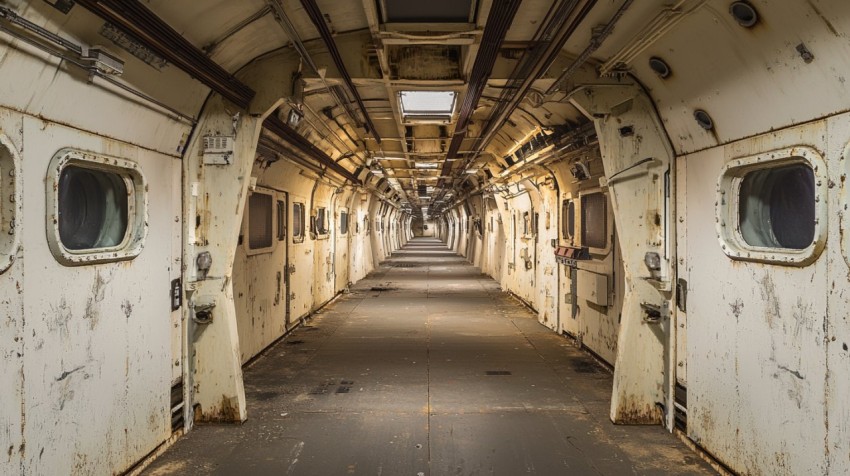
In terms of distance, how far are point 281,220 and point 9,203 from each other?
5.89 meters

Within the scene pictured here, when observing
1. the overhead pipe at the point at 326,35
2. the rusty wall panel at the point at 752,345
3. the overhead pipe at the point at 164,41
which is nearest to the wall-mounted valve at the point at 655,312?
the rusty wall panel at the point at 752,345

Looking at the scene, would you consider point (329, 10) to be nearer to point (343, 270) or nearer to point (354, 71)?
point (354, 71)

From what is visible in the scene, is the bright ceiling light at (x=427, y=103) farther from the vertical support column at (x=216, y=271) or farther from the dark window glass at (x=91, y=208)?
the dark window glass at (x=91, y=208)

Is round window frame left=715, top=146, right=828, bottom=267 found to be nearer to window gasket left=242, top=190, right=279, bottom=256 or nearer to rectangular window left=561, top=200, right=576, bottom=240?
rectangular window left=561, top=200, right=576, bottom=240

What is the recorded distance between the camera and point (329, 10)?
4.67m

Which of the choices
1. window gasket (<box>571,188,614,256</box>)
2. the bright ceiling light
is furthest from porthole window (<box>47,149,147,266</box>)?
window gasket (<box>571,188,614,256</box>)

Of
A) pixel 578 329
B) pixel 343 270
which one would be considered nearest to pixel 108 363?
pixel 578 329

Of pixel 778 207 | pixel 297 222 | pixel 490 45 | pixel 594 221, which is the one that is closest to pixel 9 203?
pixel 490 45

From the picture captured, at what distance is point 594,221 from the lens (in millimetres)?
7672

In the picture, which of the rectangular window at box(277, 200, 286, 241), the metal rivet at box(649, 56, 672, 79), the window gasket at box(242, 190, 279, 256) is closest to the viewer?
the metal rivet at box(649, 56, 672, 79)

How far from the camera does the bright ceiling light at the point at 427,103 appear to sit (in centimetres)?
652

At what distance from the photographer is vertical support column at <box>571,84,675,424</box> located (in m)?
5.02

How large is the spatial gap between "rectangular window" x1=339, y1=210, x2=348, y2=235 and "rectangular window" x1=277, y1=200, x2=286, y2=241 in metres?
5.93

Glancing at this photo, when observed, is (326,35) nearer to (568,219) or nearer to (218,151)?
(218,151)
